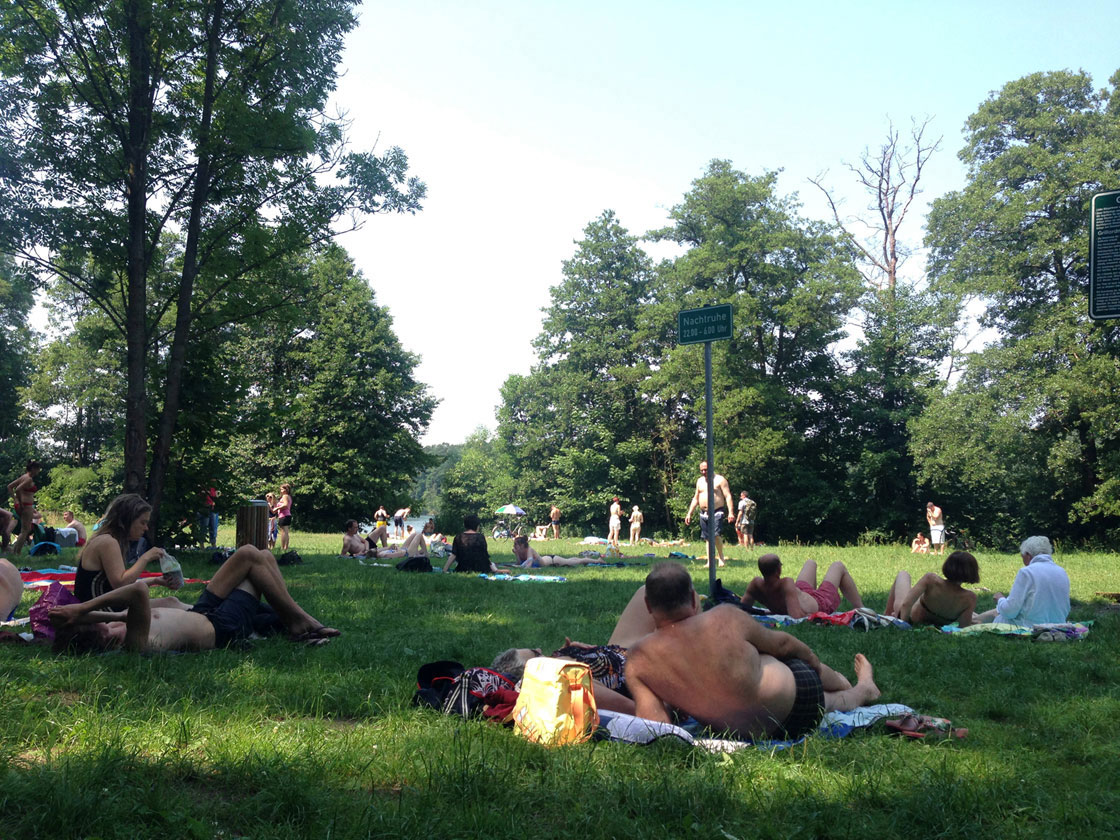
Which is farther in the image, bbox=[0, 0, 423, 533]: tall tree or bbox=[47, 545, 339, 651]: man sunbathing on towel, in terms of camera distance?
bbox=[0, 0, 423, 533]: tall tree

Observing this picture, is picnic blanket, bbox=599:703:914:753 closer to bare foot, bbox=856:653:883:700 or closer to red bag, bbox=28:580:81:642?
bare foot, bbox=856:653:883:700

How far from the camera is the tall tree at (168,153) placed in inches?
518

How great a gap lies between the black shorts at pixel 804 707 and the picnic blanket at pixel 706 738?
6 cm

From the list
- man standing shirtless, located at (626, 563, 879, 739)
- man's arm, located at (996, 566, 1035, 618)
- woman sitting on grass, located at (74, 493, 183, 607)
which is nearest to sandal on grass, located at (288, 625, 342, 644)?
woman sitting on grass, located at (74, 493, 183, 607)

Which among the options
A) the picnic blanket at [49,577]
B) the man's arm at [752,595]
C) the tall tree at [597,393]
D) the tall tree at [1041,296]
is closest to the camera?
→ the man's arm at [752,595]

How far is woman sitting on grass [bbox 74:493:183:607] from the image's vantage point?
6266mm

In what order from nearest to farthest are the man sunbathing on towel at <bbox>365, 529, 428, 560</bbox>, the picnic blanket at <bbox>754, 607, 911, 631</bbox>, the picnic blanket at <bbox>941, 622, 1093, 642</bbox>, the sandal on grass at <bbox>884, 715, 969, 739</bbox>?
the sandal on grass at <bbox>884, 715, 969, 739</bbox> → the picnic blanket at <bbox>941, 622, 1093, 642</bbox> → the picnic blanket at <bbox>754, 607, 911, 631</bbox> → the man sunbathing on towel at <bbox>365, 529, 428, 560</bbox>

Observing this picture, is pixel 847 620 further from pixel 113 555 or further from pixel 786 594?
pixel 113 555

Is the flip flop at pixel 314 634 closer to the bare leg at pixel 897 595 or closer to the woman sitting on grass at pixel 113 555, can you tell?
the woman sitting on grass at pixel 113 555

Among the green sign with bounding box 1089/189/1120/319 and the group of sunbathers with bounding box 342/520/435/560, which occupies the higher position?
the green sign with bounding box 1089/189/1120/319

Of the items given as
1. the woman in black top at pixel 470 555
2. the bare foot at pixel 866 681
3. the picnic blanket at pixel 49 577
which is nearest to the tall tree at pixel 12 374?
the picnic blanket at pixel 49 577

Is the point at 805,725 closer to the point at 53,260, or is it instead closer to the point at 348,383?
→ the point at 53,260

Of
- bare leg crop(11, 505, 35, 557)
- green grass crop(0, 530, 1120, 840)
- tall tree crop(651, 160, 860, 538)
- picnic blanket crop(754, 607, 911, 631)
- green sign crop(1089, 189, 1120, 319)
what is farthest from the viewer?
tall tree crop(651, 160, 860, 538)

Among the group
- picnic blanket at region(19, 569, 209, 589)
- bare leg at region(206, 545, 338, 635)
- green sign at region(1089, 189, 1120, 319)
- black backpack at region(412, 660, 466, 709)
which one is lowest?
picnic blanket at region(19, 569, 209, 589)
